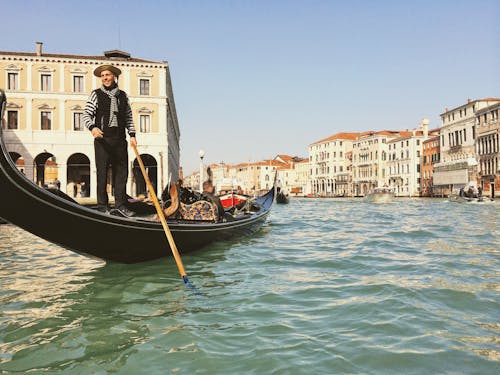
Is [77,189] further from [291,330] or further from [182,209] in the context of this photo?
[291,330]

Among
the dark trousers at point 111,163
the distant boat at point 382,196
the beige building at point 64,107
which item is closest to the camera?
the dark trousers at point 111,163

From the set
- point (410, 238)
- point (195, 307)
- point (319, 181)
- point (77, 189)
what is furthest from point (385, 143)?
point (195, 307)

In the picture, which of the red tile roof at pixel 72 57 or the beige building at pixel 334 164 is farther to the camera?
the beige building at pixel 334 164

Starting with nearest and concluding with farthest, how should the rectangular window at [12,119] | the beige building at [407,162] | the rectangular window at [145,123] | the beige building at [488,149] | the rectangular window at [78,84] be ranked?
the rectangular window at [12,119] → the rectangular window at [78,84] → the rectangular window at [145,123] → the beige building at [488,149] → the beige building at [407,162]

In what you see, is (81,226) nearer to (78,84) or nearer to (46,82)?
(78,84)

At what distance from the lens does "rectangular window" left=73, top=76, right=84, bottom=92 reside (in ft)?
72.0

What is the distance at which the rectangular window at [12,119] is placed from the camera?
21.0 meters

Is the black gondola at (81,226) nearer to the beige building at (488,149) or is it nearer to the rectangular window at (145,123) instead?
the rectangular window at (145,123)

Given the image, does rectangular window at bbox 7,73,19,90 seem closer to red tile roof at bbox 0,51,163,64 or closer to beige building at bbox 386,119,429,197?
red tile roof at bbox 0,51,163,64

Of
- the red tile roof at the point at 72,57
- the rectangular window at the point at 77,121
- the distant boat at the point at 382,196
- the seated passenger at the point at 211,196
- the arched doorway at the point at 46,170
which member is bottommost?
→ the distant boat at the point at 382,196

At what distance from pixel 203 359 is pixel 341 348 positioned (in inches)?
28.0

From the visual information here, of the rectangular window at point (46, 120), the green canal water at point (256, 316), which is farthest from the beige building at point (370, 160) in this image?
the green canal water at point (256, 316)

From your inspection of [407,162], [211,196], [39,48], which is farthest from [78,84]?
[407,162]

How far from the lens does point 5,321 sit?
8.70 ft
